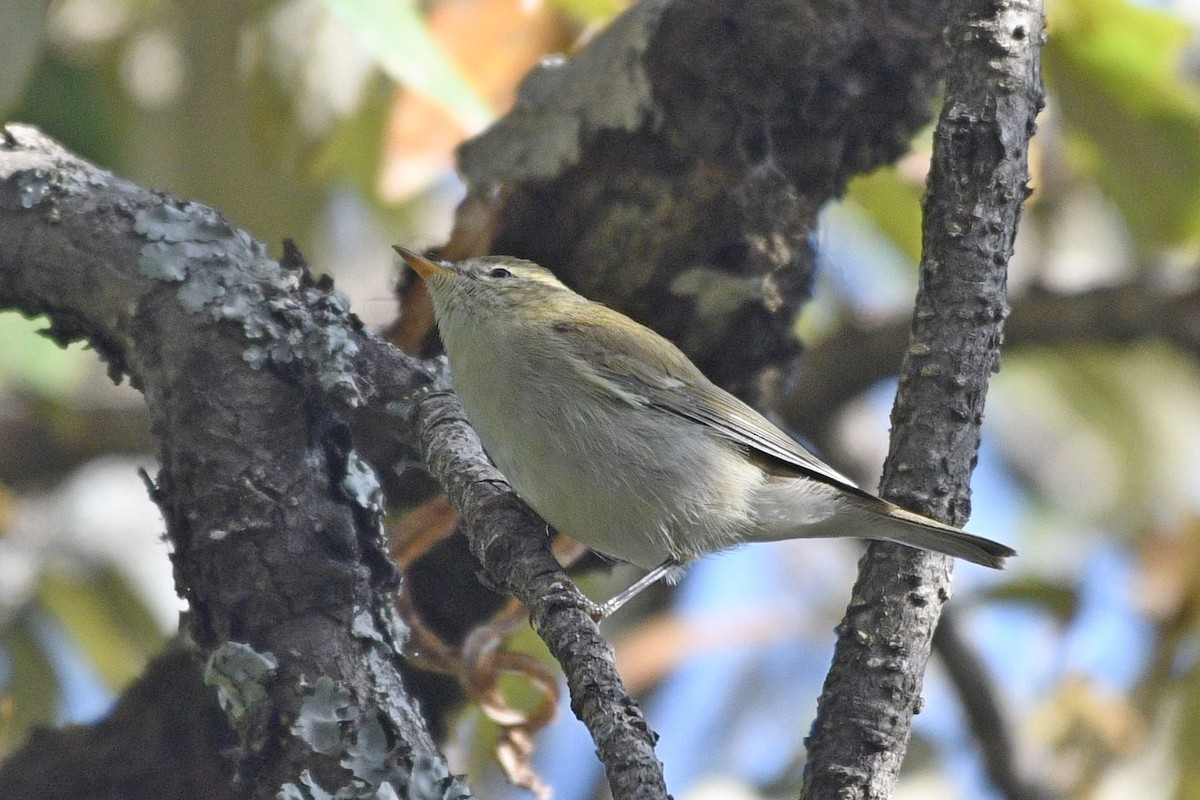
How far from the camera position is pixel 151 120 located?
4.43 metres

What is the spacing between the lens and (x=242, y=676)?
2143mm

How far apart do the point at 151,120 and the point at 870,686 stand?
132 inches

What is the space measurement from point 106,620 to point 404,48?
3.34 m

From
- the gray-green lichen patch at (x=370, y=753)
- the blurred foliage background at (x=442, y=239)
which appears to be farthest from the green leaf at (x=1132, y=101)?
the gray-green lichen patch at (x=370, y=753)

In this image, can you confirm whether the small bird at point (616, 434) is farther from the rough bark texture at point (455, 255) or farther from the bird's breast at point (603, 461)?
the rough bark texture at point (455, 255)

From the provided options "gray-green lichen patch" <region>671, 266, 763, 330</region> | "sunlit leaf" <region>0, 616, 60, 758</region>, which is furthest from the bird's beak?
"sunlit leaf" <region>0, 616, 60, 758</region>

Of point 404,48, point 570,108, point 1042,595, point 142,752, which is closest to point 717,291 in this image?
point 570,108

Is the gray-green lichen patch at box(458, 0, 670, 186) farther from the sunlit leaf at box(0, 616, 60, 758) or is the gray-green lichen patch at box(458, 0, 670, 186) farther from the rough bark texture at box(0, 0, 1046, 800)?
the sunlit leaf at box(0, 616, 60, 758)

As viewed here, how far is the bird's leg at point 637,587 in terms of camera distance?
2760 millimetres

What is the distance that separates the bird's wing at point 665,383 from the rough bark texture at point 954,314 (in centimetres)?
85

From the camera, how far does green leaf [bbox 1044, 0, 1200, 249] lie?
12.8 ft

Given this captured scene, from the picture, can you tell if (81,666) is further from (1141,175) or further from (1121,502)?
(1121,502)

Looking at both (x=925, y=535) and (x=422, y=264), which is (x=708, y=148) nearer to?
(x=422, y=264)

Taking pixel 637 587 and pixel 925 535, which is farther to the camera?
pixel 637 587
